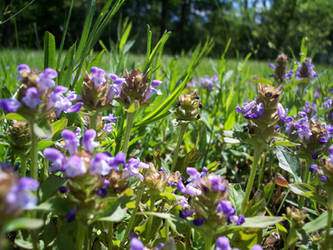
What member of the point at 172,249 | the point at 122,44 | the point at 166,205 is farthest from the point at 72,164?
the point at 122,44

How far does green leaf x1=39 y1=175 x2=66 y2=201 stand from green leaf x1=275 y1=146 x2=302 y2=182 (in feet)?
3.20

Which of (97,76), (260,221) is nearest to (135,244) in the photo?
(260,221)

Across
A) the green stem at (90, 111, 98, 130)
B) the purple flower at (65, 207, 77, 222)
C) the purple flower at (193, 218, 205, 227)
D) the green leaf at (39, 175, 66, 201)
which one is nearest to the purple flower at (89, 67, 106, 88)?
the green stem at (90, 111, 98, 130)

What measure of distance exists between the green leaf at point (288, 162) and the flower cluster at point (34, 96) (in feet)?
3.32

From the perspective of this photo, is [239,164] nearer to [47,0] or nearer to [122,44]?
[122,44]

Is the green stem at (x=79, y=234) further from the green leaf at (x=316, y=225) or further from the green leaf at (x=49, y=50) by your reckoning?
the green leaf at (x=49, y=50)

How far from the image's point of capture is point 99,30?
5.06 ft

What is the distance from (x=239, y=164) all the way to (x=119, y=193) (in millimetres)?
1493

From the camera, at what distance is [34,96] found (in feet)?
2.90

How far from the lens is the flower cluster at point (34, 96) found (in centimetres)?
88

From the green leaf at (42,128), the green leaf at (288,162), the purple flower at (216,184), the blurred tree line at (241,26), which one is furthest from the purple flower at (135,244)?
the blurred tree line at (241,26)

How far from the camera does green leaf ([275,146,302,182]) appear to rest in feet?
4.89

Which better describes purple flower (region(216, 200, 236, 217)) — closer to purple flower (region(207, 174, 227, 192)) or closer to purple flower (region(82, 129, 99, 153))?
purple flower (region(207, 174, 227, 192))

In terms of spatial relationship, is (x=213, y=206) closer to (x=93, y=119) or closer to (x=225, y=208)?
(x=225, y=208)
